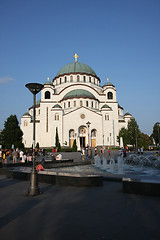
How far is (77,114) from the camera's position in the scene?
49.4m

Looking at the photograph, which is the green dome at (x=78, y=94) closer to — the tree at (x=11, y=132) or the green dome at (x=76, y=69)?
the green dome at (x=76, y=69)

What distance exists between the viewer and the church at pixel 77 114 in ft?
161

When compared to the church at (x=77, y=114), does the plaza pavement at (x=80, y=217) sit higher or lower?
lower

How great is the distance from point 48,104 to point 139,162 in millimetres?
40483

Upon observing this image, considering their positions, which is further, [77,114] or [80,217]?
[77,114]

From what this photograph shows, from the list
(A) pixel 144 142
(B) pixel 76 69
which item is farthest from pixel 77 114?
(A) pixel 144 142

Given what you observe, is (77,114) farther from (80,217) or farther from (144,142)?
(80,217)

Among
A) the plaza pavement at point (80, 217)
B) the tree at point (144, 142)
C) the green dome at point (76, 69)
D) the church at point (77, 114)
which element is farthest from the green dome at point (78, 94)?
the plaza pavement at point (80, 217)

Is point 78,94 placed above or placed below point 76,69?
below

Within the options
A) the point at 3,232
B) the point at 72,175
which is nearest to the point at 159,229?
the point at 3,232

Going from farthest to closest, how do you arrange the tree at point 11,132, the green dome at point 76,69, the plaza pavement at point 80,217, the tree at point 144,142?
the green dome at point 76,69 → the tree at point 144,142 → the tree at point 11,132 → the plaza pavement at point 80,217

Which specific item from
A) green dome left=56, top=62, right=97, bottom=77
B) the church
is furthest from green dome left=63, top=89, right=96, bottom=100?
green dome left=56, top=62, right=97, bottom=77

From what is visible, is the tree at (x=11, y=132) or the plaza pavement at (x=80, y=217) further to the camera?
the tree at (x=11, y=132)

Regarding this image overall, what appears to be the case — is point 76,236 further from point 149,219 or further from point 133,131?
point 133,131
